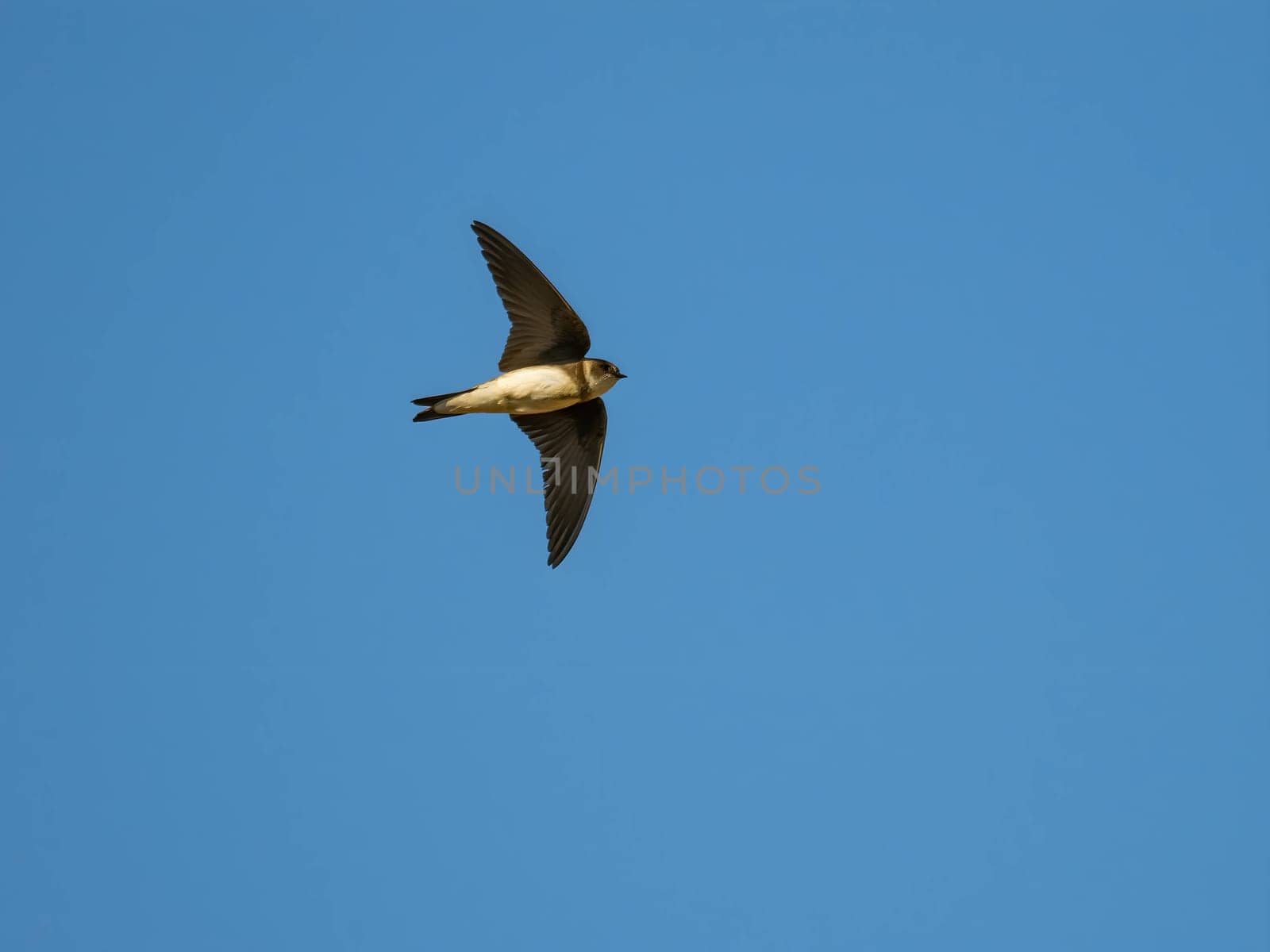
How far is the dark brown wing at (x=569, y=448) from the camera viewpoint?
9.11m

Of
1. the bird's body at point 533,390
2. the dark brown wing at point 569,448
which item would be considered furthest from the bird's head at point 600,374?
the dark brown wing at point 569,448

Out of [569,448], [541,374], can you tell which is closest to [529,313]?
[541,374]

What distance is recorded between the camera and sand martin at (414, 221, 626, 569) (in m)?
8.58

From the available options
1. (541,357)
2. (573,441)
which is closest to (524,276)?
(541,357)

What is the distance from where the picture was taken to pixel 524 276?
8656 millimetres

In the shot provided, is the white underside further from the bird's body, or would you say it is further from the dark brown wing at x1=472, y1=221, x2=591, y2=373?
the dark brown wing at x1=472, y1=221, x2=591, y2=373

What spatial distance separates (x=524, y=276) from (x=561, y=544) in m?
1.57

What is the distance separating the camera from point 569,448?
9.20m

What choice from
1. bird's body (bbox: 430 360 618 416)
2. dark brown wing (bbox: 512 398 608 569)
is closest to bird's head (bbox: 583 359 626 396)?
bird's body (bbox: 430 360 618 416)

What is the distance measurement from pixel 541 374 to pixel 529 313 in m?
0.37

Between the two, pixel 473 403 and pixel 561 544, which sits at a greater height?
pixel 473 403

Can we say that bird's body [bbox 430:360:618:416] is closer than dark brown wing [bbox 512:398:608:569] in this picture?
Yes

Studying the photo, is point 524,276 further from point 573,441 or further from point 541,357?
point 573,441

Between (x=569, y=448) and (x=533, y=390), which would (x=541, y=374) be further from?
(x=569, y=448)
